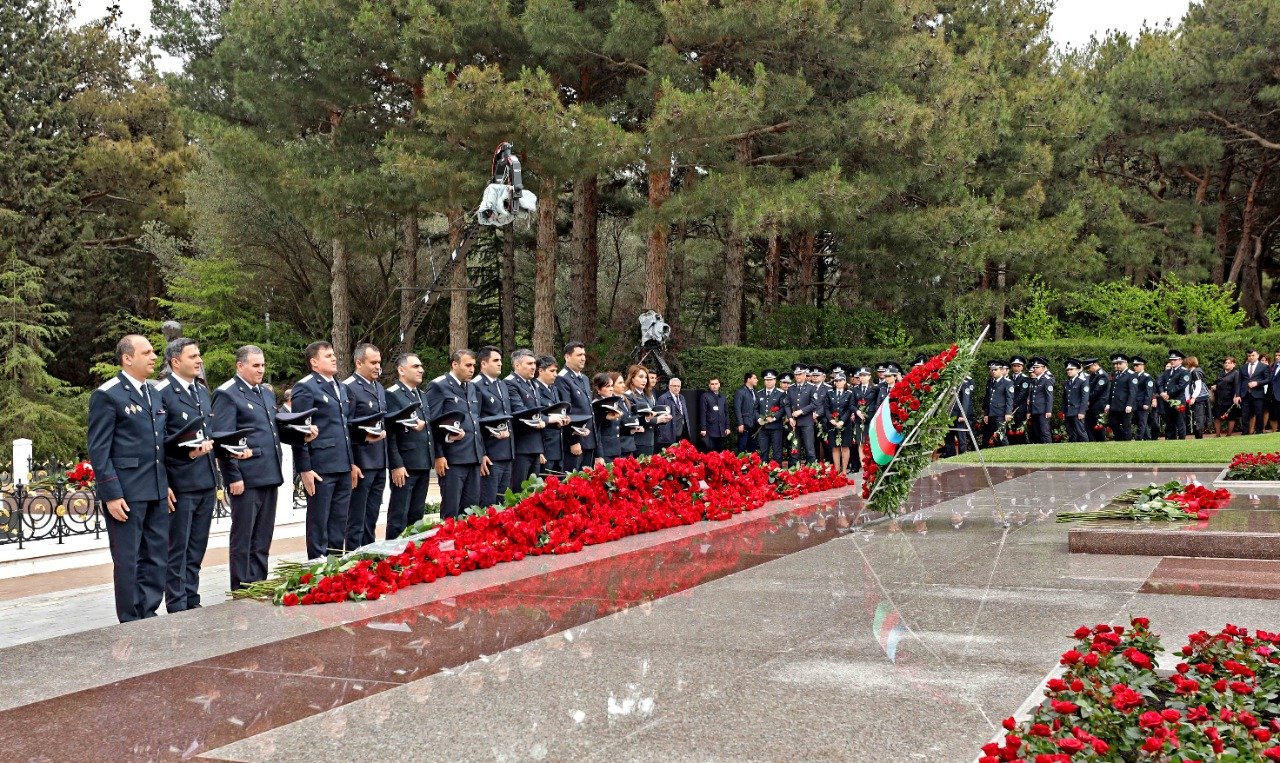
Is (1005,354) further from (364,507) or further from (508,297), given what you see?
(364,507)

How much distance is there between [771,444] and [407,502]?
9.66 m

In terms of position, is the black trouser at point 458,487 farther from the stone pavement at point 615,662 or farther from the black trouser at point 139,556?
the black trouser at point 139,556

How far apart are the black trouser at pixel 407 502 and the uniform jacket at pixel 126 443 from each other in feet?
8.58

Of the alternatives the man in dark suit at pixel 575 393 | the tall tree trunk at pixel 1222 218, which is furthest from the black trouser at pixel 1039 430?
the tall tree trunk at pixel 1222 218

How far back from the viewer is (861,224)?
23.8m

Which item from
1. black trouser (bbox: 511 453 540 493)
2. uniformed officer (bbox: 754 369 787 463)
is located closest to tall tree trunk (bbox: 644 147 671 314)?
uniformed officer (bbox: 754 369 787 463)

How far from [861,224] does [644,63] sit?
607 cm

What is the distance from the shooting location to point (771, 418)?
17.9 m

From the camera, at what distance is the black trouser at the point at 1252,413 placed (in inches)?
783

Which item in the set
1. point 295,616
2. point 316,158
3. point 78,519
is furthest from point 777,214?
point 295,616

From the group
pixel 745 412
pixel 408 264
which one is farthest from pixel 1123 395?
pixel 408 264

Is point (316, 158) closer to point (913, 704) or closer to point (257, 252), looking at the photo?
point (257, 252)

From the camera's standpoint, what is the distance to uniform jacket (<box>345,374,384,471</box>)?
8.84 m

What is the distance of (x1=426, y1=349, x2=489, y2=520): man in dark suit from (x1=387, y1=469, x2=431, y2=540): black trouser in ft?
0.56
